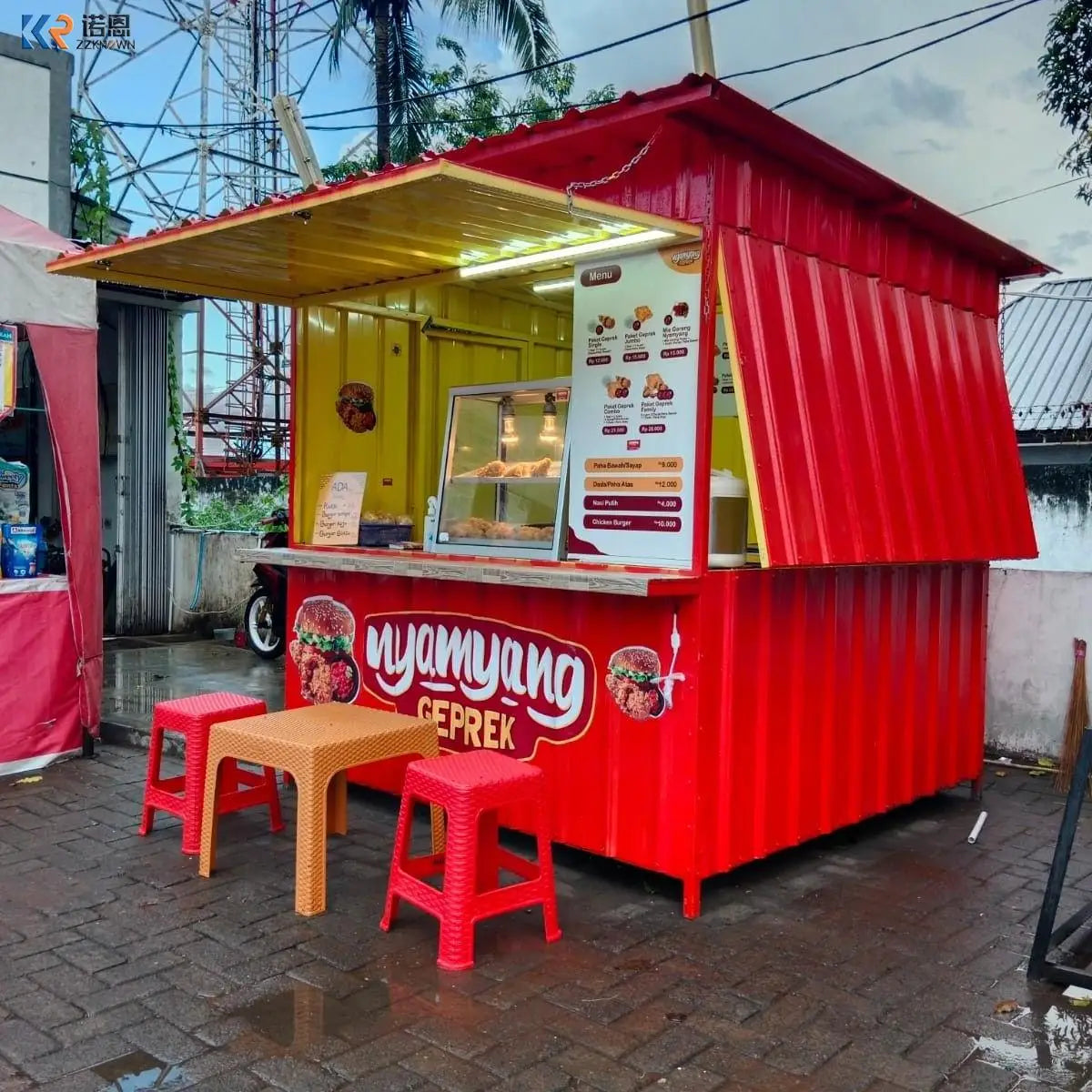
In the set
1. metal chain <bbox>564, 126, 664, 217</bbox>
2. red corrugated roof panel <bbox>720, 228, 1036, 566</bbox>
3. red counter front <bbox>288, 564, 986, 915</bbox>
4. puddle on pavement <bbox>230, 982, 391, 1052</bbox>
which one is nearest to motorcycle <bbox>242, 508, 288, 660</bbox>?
red counter front <bbox>288, 564, 986, 915</bbox>

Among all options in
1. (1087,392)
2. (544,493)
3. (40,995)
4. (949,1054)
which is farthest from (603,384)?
(1087,392)

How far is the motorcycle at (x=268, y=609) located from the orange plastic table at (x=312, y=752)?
194 inches

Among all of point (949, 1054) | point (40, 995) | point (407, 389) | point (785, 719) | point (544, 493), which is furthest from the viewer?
point (407, 389)

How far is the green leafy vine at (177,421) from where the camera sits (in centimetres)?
1051

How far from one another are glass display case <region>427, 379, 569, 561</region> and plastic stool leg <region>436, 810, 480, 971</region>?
167 centimetres

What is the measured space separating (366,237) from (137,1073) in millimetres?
3326

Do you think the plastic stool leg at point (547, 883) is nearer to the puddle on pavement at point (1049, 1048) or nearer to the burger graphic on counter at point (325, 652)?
the puddle on pavement at point (1049, 1048)

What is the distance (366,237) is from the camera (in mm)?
4590

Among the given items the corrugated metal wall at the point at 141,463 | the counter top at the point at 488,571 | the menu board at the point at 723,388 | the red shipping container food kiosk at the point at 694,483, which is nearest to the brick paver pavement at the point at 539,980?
the red shipping container food kiosk at the point at 694,483

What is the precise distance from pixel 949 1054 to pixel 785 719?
1668 mm

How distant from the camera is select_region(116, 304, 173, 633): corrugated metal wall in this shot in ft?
33.8

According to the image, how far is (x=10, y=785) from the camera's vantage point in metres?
5.96

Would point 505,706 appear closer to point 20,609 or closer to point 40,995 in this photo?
point 40,995

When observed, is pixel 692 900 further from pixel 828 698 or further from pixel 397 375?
pixel 397 375
